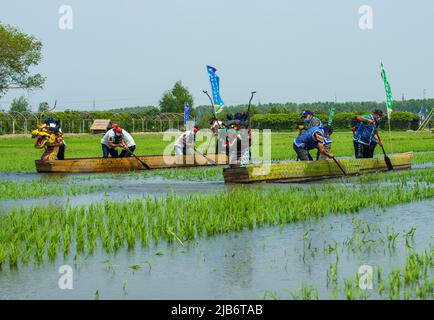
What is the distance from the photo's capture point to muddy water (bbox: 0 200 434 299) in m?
7.90

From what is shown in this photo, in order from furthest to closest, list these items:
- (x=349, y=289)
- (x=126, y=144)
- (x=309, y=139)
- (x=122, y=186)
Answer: (x=126, y=144), (x=309, y=139), (x=122, y=186), (x=349, y=289)

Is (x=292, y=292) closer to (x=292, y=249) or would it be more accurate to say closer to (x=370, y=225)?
(x=292, y=249)

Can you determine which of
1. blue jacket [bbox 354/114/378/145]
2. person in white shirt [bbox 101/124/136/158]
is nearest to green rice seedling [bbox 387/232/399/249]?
blue jacket [bbox 354/114/378/145]

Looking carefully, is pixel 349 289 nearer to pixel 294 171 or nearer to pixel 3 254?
pixel 3 254

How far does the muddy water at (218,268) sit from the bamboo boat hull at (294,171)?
697 cm

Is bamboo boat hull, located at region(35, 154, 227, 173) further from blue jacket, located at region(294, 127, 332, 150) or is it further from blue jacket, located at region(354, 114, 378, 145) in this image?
blue jacket, located at region(294, 127, 332, 150)

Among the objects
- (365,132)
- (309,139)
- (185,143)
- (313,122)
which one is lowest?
(185,143)

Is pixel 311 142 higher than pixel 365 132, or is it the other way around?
pixel 365 132

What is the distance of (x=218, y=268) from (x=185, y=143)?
55.4 feet

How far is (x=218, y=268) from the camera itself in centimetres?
903

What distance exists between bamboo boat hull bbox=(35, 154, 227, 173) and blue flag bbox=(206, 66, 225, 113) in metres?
2.09

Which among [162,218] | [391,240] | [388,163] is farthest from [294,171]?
[391,240]

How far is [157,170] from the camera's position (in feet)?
81.1

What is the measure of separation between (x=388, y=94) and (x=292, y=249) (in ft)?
52.7
